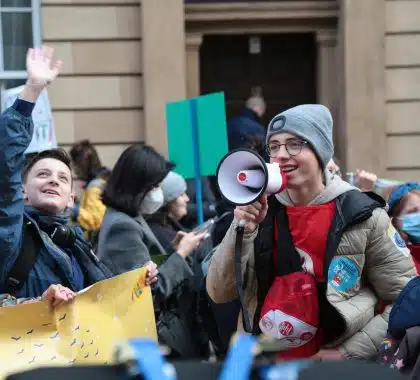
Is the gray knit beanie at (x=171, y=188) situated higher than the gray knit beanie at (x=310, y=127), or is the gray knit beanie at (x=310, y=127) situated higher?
the gray knit beanie at (x=310, y=127)

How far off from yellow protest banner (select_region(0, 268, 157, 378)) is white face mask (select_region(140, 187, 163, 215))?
4.93 ft

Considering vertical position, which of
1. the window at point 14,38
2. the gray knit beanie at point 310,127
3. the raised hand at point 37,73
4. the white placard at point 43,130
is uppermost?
the window at point 14,38

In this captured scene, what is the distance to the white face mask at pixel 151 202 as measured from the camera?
5.48 m

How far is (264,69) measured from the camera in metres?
12.2

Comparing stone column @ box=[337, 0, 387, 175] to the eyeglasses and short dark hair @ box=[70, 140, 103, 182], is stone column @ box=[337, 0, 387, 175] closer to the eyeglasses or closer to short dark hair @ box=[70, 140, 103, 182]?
short dark hair @ box=[70, 140, 103, 182]

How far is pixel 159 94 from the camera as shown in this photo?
10898mm

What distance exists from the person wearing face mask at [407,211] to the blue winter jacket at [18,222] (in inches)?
62.2

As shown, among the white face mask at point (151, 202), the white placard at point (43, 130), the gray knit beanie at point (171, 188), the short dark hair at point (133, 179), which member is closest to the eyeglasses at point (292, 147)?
the short dark hair at point (133, 179)

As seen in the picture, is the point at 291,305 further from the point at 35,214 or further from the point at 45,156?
the point at 45,156

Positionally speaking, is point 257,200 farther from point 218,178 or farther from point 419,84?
point 419,84

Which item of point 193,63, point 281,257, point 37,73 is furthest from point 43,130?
point 281,257

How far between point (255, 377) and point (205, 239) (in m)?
4.02

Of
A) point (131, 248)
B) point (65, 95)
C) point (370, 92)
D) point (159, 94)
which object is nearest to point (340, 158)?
point (370, 92)

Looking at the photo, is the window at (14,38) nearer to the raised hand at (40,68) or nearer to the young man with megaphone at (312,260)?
the raised hand at (40,68)
